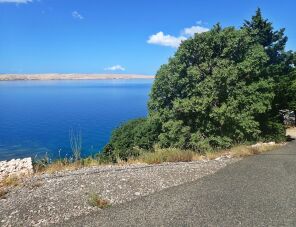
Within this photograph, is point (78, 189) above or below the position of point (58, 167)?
above

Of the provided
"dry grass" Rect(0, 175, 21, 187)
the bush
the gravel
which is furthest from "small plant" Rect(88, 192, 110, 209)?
the bush

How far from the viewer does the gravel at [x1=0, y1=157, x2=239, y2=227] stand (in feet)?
27.8

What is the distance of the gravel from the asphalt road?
39cm

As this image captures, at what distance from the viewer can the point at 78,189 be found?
32.6 ft

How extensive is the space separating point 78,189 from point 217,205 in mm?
3750

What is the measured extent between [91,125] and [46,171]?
66880 mm

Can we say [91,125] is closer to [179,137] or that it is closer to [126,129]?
[126,129]

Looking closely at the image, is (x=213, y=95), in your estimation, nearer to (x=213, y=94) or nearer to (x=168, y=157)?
(x=213, y=94)

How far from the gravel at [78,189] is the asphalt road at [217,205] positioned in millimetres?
395

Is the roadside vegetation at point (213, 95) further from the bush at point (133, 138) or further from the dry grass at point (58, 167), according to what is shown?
the dry grass at point (58, 167)

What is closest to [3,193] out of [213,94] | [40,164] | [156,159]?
[40,164]

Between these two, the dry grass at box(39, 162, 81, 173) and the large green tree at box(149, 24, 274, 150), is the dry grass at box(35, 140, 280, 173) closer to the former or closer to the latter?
the dry grass at box(39, 162, 81, 173)

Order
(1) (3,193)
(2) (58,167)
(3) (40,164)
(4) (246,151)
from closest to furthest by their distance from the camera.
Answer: (1) (3,193), (2) (58,167), (3) (40,164), (4) (246,151)

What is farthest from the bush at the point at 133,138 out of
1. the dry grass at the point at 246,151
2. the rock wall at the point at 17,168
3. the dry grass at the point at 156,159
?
the rock wall at the point at 17,168
